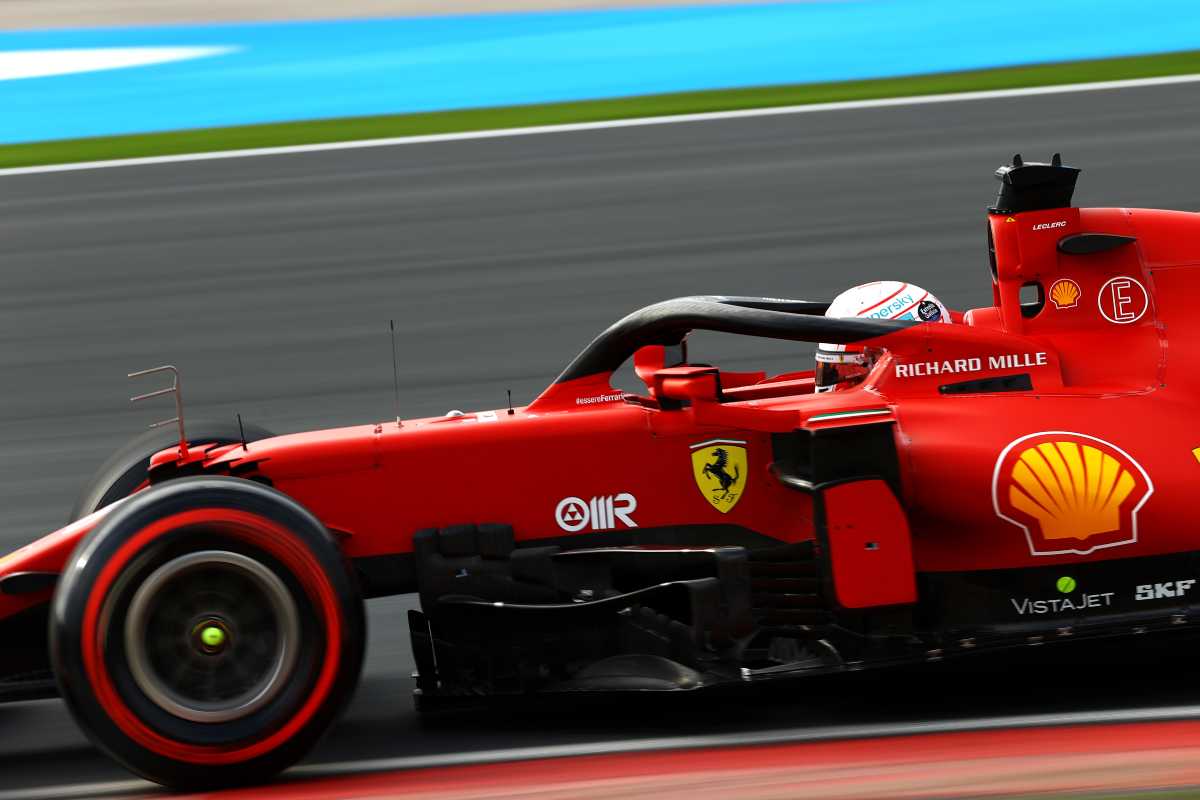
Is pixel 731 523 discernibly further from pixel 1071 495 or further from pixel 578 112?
pixel 578 112

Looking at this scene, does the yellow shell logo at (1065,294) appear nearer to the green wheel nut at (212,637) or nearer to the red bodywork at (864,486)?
the red bodywork at (864,486)

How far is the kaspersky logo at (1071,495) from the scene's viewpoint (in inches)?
205

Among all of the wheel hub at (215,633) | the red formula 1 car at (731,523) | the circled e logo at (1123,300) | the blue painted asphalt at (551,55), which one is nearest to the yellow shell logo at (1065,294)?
the circled e logo at (1123,300)

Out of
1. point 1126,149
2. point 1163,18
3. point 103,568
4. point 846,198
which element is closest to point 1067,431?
point 103,568

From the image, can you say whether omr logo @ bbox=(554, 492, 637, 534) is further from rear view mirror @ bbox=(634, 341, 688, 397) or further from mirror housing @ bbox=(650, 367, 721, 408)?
rear view mirror @ bbox=(634, 341, 688, 397)

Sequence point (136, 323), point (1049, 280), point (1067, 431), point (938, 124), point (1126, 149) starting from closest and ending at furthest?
1. point (1067, 431)
2. point (1049, 280)
3. point (136, 323)
4. point (1126, 149)
5. point (938, 124)

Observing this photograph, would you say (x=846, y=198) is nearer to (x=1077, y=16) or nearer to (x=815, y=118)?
(x=815, y=118)

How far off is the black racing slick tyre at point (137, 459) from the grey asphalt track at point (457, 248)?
1047 millimetres

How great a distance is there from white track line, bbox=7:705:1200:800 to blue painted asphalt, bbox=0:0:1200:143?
10.7m

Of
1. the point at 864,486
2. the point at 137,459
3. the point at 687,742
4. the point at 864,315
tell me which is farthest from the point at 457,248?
the point at 687,742

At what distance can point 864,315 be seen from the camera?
5812 millimetres

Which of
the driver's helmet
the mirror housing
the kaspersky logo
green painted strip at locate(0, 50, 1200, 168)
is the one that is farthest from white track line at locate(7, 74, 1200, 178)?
the kaspersky logo

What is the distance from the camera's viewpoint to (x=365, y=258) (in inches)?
458

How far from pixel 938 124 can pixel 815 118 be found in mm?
1021
